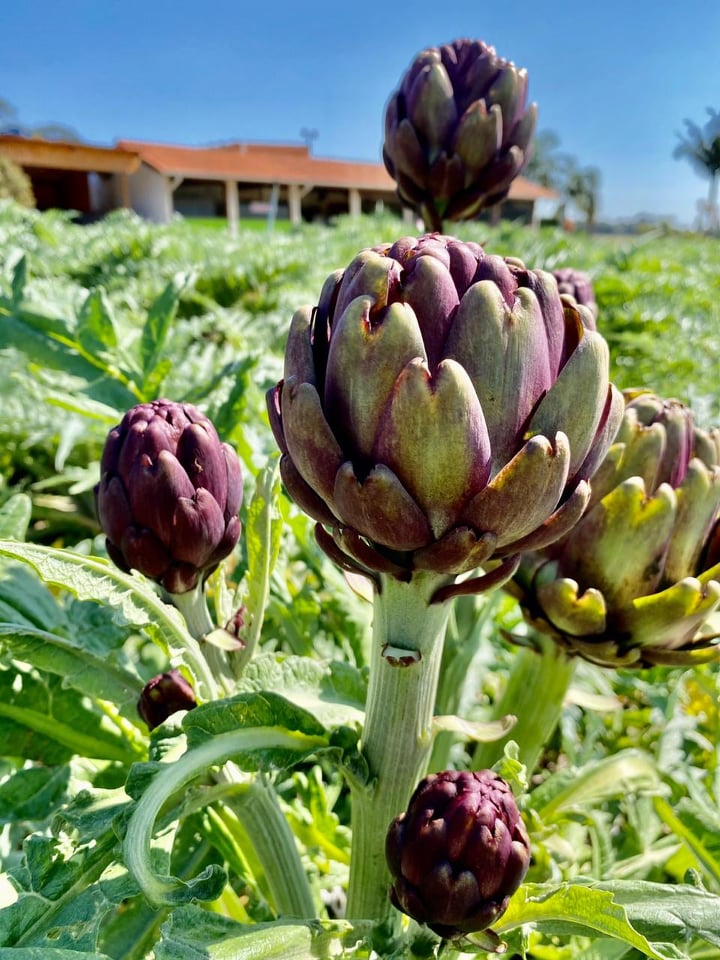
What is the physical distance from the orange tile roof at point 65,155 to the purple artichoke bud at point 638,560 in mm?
13912

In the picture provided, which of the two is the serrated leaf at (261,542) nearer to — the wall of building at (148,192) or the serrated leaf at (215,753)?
the serrated leaf at (215,753)

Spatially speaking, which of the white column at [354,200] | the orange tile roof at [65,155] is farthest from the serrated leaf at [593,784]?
the white column at [354,200]

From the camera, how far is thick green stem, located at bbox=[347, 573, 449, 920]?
42cm

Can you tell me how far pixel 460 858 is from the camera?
43 cm

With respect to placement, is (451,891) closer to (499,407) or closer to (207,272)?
(499,407)

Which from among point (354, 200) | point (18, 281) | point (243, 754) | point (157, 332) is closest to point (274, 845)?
point (243, 754)

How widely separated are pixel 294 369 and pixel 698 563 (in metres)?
0.32

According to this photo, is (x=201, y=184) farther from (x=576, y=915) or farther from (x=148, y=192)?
(x=576, y=915)

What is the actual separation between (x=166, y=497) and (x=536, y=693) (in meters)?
0.33

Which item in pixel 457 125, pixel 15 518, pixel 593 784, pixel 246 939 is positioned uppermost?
pixel 457 125

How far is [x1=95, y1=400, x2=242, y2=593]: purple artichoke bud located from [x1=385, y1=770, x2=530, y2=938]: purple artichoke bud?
0.21 meters

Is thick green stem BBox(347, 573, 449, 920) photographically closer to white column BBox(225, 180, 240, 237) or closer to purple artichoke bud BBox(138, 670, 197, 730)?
purple artichoke bud BBox(138, 670, 197, 730)

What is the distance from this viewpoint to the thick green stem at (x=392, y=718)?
16.4 inches

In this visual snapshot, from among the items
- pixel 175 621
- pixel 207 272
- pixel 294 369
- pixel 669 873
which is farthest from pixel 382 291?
pixel 207 272
